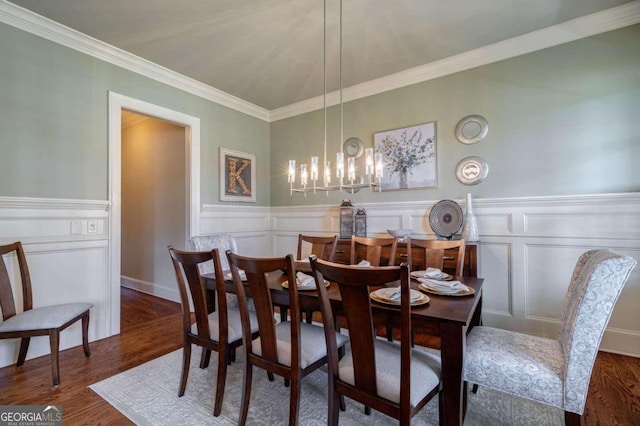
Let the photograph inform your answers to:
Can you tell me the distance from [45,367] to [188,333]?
4.47ft

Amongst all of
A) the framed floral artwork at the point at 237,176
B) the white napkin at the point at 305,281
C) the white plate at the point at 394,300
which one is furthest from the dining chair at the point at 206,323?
the framed floral artwork at the point at 237,176

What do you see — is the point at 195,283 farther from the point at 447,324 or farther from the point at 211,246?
the point at 447,324

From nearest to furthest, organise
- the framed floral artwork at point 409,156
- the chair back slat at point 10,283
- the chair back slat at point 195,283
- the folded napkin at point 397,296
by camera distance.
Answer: the folded napkin at point 397,296 → the chair back slat at point 195,283 → the chair back slat at point 10,283 → the framed floral artwork at point 409,156

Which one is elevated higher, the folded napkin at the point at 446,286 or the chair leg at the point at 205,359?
the folded napkin at the point at 446,286

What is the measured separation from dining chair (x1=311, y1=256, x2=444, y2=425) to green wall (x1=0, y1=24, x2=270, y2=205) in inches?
102

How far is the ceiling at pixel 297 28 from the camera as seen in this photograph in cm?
228

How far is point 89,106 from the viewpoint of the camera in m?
2.70

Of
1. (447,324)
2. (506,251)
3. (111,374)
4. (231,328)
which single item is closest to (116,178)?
(111,374)

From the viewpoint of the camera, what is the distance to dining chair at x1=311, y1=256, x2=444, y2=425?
1.11 metres

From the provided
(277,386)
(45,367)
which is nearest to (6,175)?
(45,367)

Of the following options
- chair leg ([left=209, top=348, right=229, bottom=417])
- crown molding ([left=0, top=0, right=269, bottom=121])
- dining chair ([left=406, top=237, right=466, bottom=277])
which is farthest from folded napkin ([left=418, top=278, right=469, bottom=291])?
crown molding ([left=0, top=0, right=269, bottom=121])

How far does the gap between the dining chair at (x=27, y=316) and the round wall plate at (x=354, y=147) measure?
3057mm

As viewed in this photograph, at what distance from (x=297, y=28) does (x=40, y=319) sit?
293cm

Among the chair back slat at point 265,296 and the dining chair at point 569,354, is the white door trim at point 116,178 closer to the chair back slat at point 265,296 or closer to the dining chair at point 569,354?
the chair back slat at point 265,296
